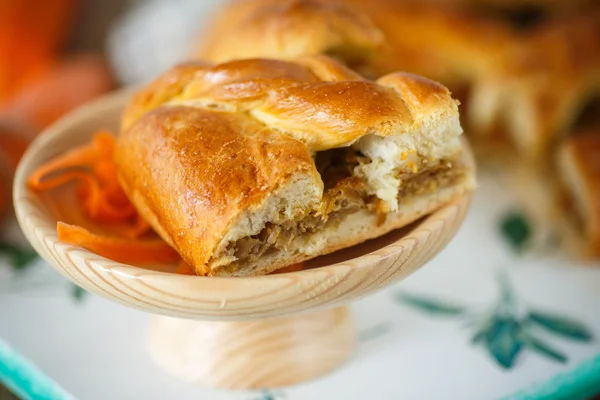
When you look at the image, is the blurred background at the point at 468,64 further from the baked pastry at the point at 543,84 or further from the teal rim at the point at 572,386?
the teal rim at the point at 572,386

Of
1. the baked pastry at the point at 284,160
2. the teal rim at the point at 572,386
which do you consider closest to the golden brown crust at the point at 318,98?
the baked pastry at the point at 284,160

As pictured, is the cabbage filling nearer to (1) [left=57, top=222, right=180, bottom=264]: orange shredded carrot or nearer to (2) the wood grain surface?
(2) the wood grain surface

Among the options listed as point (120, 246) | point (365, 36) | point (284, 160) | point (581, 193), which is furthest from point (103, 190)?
point (581, 193)

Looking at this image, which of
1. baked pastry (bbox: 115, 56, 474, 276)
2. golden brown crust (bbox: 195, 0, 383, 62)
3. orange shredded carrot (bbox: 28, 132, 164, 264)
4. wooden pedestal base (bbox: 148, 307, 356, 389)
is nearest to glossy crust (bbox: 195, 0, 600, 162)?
golden brown crust (bbox: 195, 0, 383, 62)

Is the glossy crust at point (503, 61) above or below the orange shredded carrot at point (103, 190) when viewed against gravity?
below

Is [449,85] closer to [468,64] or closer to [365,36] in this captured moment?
[468,64]

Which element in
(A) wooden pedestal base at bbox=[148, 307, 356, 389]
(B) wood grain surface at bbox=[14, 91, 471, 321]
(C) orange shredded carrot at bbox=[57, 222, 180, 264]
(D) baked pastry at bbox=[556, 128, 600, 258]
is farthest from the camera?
(D) baked pastry at bbox=[556, 128, 600, 258]
